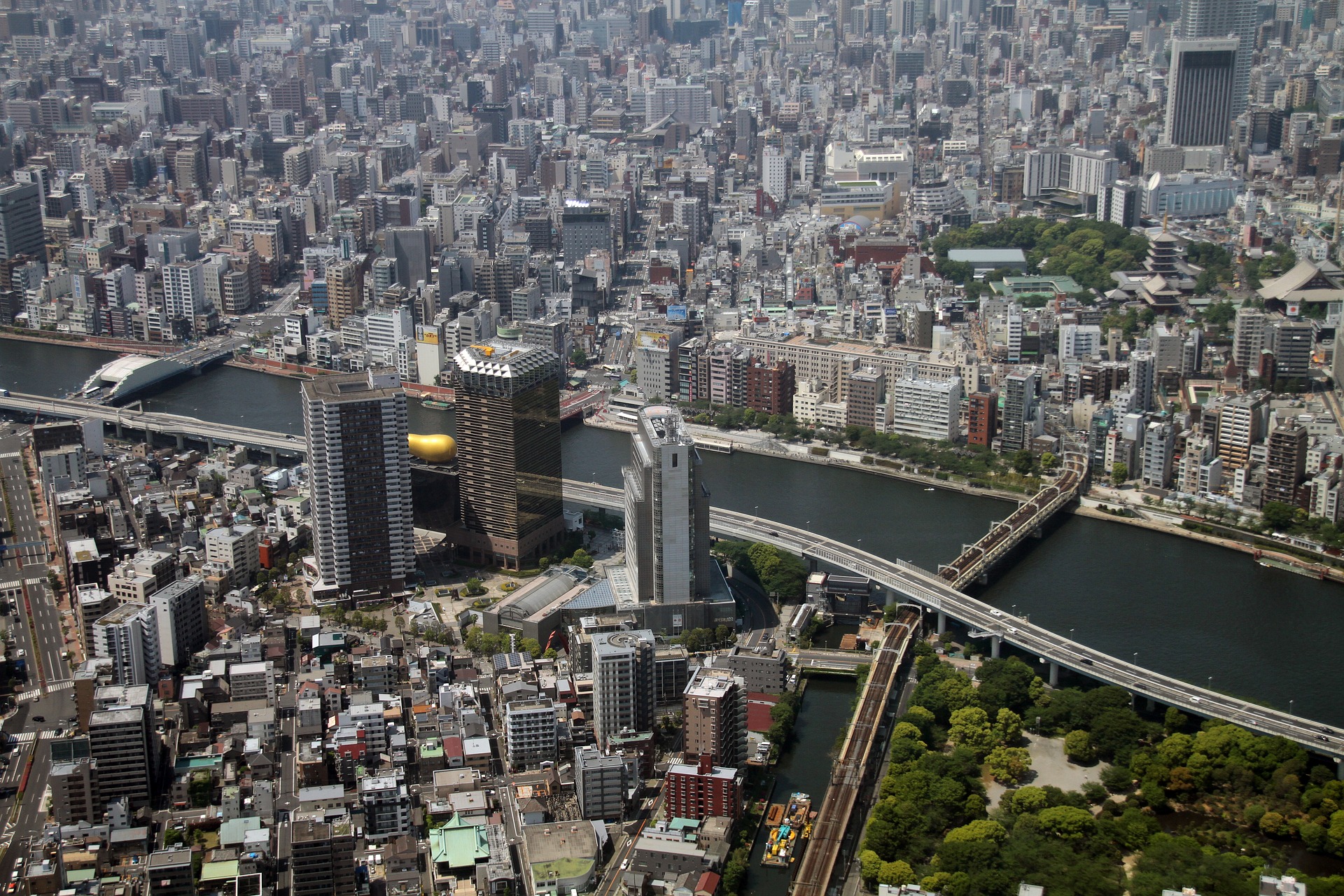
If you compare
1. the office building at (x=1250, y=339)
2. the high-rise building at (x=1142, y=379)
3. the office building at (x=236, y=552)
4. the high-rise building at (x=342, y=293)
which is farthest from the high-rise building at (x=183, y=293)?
the office building at (x=1250, y=339)

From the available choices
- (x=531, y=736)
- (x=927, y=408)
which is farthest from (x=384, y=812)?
(x=927, y=408)

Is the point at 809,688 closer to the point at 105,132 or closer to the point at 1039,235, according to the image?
the point at 1039,235

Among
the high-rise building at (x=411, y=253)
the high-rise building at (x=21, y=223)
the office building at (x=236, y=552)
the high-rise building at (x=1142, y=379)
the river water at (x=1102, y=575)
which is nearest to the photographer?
the river water at (x=1102, y=575)

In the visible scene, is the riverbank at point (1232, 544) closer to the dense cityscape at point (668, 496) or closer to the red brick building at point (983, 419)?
the dense cityscape at point (668, 496)

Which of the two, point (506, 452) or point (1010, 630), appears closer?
point (1010, 630)

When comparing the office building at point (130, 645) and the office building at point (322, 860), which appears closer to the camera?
the office building at point (322, 860)

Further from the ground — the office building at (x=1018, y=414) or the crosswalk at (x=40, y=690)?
the office building at (x=1018, y=414)

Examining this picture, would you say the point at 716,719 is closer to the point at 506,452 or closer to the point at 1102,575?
the point at 506,452

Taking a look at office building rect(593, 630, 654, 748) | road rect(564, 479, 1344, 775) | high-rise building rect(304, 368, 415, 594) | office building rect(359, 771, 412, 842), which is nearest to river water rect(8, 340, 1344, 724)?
road rect(564, 479, 1344, 775)
